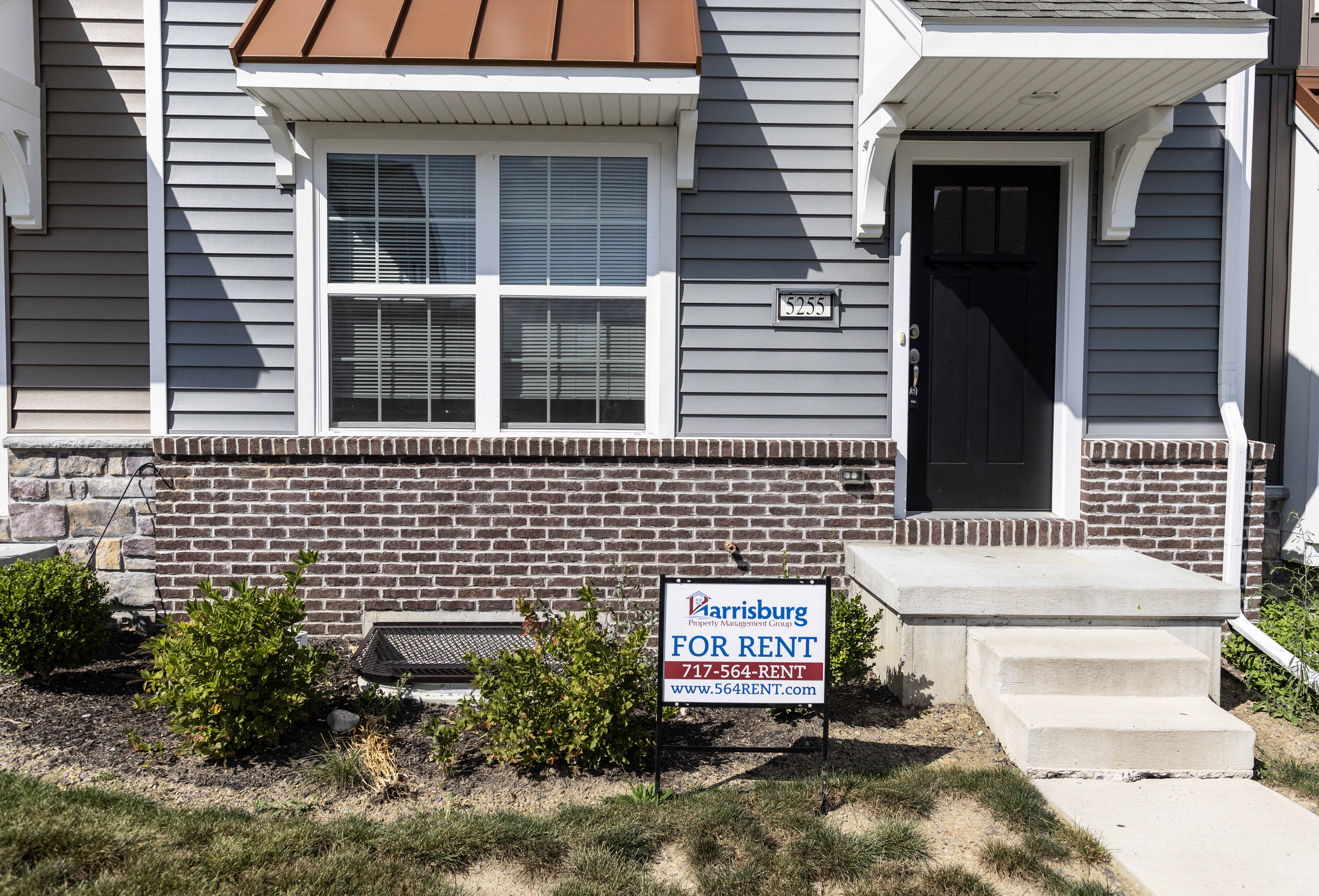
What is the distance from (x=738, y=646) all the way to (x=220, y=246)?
12.8 feet

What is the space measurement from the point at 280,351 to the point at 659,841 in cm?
362

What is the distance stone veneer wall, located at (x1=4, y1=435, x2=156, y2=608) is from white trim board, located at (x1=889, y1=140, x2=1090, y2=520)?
15.2 ft

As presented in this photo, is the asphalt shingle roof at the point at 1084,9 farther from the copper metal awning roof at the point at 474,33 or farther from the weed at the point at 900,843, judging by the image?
the weed at the point at 900,843

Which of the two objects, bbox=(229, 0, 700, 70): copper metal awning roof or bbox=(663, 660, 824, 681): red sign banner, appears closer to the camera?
bbox=(663, 660, 824, 681): red sign banner

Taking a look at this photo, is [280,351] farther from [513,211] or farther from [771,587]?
[771,587]

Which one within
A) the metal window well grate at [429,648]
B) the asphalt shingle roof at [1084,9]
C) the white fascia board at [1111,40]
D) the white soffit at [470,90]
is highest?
the asphalt shingle roof at [1084,9]

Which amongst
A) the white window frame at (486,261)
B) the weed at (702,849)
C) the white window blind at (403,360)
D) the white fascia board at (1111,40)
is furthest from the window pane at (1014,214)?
the weed at (702,849)

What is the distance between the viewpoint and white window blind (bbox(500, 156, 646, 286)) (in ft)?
15.9

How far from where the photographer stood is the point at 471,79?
414 cm

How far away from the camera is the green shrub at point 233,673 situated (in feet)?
10.7

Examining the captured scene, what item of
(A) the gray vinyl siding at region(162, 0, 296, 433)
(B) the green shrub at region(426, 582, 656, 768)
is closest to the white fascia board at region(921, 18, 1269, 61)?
(B) the green shrub at region(426, 582, 656, 768)

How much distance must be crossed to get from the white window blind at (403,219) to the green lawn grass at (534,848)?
120 inches

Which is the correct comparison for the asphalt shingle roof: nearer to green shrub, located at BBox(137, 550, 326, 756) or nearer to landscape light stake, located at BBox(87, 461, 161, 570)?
green shrub, located at BBox(137, 550, 326, 756)

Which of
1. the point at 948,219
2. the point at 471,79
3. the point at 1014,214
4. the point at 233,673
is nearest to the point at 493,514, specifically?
the point at 233,673
